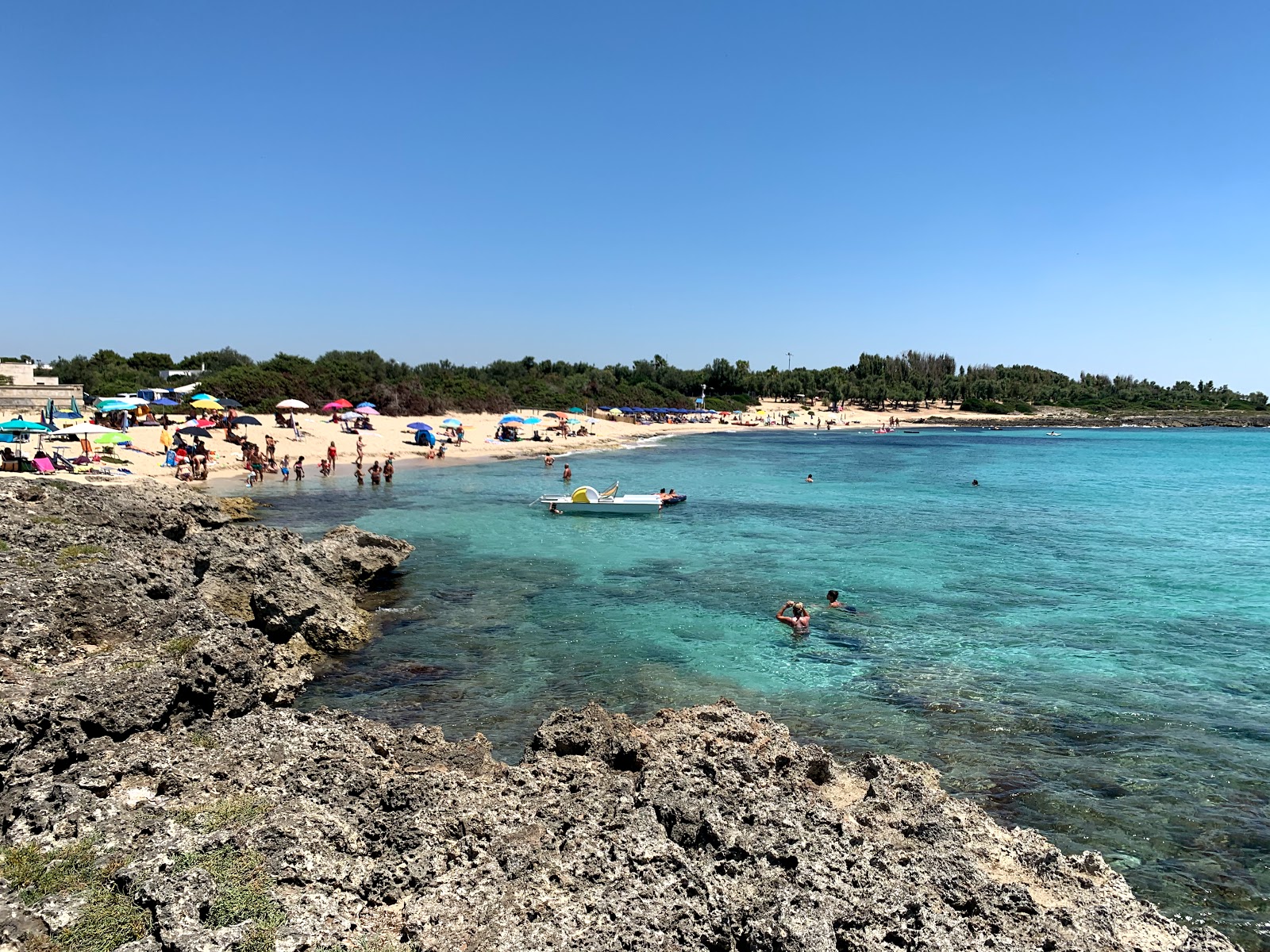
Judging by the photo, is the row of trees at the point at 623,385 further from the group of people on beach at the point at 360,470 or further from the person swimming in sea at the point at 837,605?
the person swimming in sea at the point at 837,605

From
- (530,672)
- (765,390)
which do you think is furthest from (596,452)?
(765,390)

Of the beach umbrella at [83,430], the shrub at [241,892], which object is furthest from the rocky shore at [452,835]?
the beach umbrella at [83,430]

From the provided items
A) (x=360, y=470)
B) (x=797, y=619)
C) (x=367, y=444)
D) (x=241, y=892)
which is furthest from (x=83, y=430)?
(x=241, y=892)

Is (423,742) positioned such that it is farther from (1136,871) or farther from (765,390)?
(765,390)

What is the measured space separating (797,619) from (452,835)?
36.2 feet

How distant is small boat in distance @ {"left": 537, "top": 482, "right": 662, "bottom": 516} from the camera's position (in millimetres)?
31156

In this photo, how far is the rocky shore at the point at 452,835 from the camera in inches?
198

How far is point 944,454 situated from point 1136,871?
67.5m

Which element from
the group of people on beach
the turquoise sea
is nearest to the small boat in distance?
the turquoise sea

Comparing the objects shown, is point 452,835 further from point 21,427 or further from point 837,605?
point 21,427

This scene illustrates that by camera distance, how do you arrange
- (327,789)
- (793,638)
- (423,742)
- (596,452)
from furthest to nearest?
(596,452)
(793,638)
(423,742)
(327,789)

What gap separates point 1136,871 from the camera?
25.6 ft

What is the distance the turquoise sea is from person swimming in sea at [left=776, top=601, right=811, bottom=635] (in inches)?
11.8

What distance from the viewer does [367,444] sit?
51.6 m
